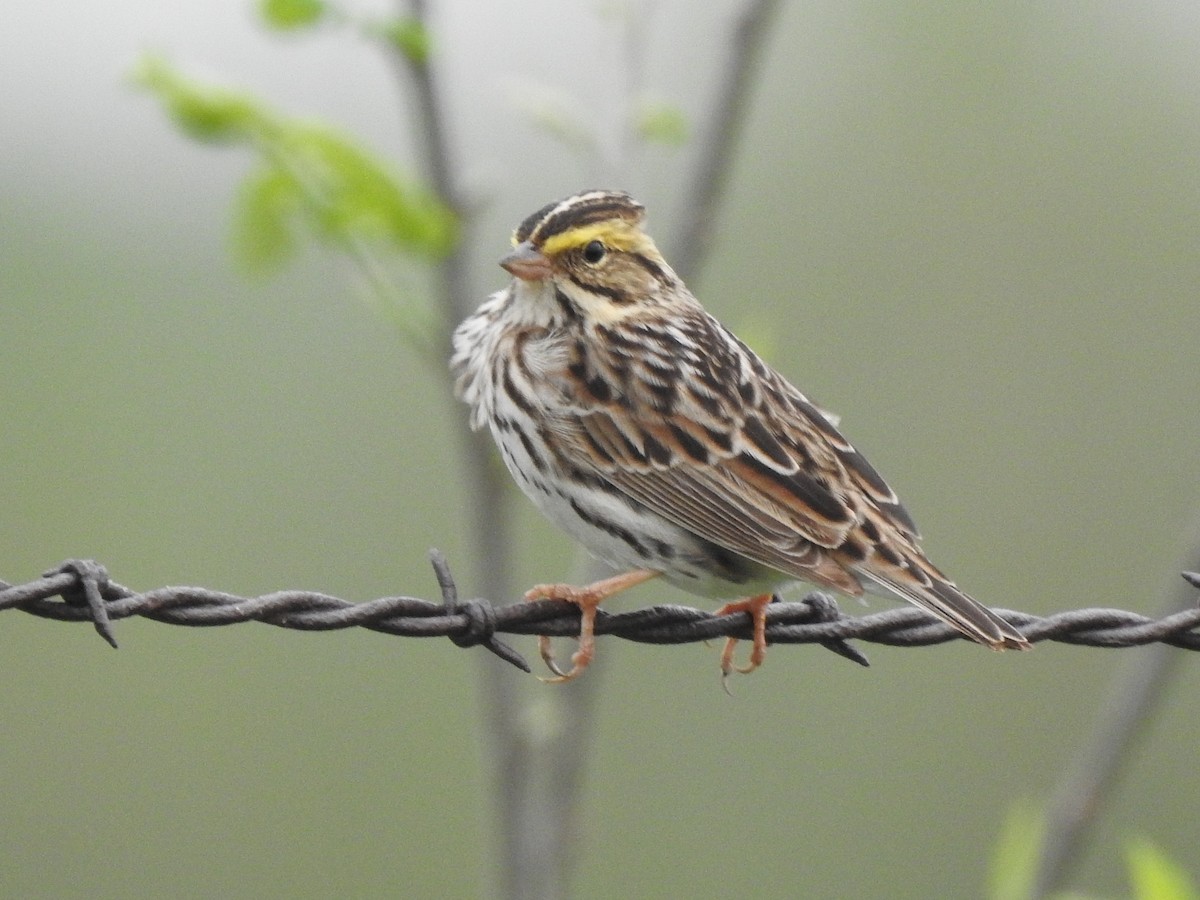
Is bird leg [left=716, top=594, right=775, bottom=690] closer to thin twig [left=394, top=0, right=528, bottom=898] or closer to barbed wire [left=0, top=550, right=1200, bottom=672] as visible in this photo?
barbed wire [left=0, top=550, right=1200, bottom=672]

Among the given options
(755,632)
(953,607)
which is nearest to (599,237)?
(755,632)

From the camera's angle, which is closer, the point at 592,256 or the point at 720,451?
the point at 720,451

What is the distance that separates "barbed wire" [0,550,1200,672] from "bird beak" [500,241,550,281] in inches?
48.2

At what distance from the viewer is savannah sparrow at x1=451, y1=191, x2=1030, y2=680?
5.07 metres

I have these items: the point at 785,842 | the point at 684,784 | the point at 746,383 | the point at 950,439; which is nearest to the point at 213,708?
the point at 684,784

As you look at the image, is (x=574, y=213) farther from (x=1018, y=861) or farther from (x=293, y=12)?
(x=1018, y=861)

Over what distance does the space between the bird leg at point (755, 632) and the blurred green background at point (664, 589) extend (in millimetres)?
6664

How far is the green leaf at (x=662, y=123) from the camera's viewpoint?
22.3 feet

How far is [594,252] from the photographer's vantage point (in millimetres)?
5707

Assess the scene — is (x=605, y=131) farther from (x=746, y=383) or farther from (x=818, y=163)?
(x=818, y=163)

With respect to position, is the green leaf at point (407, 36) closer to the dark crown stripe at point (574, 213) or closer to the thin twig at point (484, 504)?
the thin twig at point (484, 504)

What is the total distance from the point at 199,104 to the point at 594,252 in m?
1.42

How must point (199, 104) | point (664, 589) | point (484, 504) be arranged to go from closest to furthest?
point (199, 104) < point (484, 504) < point (664, 589)

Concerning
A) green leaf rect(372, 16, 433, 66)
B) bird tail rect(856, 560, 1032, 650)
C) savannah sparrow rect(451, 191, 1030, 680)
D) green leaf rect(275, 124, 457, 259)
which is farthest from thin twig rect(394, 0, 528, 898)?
bird tail rect(856, 560, 1032, 650)
